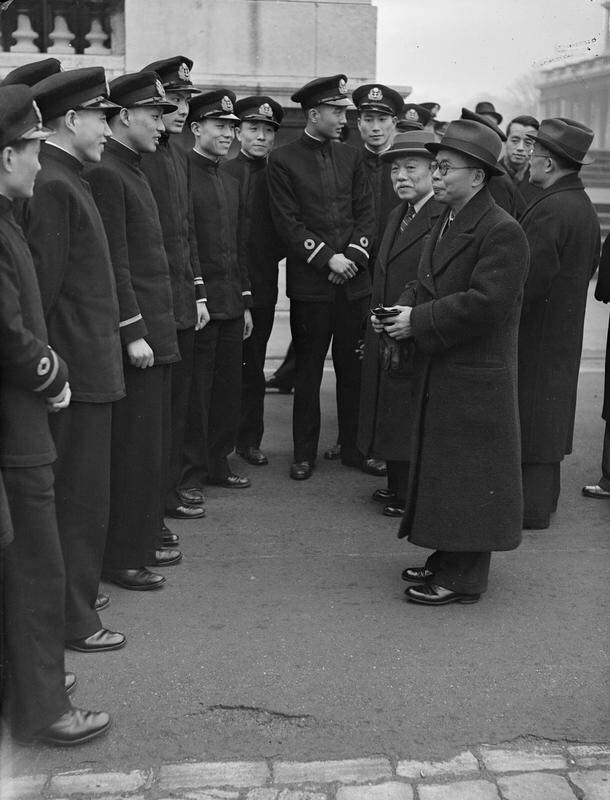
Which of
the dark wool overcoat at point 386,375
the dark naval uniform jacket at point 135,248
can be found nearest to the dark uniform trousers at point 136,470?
the dark naval uniform jacket at point 135,248

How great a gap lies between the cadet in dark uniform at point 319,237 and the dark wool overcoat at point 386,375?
0.67 m

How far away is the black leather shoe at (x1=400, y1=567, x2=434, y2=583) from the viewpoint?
5.19 metres

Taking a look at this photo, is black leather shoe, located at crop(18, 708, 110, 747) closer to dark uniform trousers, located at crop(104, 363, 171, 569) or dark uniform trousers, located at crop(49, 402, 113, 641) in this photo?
dark uniform trousers, located at crop(49, 402, 113, 641)

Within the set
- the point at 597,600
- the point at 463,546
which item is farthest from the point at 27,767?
the point at 597,600

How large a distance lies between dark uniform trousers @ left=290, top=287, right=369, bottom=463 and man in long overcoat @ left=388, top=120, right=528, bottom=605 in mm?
2171

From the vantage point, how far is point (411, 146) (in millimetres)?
6066

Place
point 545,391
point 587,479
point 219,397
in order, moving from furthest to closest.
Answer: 1. point 587,479
2. point 219,397
3. point 545,391

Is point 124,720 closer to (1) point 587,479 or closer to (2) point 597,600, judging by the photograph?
(2) point 597,600

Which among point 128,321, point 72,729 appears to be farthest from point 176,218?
point 72,729

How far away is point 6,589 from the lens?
358 centimetres

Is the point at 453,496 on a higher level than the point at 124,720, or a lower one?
higher

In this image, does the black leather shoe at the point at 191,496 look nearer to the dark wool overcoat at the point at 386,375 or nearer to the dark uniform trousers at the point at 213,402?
the dark uniform trousers at the point at 213,402

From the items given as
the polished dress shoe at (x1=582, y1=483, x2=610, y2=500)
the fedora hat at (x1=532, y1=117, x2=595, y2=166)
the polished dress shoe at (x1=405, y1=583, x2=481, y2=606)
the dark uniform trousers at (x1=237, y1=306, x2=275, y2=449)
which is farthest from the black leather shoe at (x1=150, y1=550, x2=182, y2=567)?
the fedora hat at (x1=532, y1=117, x2=595, y2=166)

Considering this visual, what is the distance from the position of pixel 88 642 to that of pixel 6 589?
2.92ft
